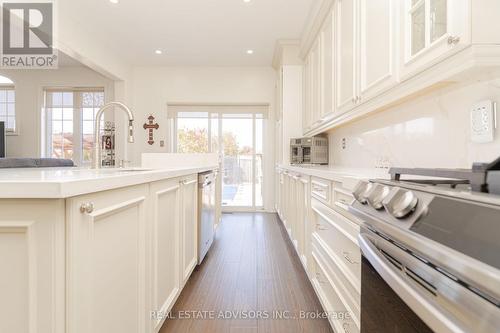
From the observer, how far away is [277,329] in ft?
5.17

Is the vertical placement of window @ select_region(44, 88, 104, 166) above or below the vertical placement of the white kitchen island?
above

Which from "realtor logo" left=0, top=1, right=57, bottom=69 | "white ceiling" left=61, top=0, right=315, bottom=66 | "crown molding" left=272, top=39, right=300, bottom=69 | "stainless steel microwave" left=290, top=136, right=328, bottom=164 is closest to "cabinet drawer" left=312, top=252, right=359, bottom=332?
"stainless steel microwave" left=290, top=136, right=328, bottom=164

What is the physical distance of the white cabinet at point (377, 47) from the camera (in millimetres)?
1439

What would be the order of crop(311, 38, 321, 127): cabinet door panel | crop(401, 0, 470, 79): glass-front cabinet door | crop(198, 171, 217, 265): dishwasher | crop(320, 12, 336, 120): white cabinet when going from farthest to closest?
crop(311, 38, 321, 127): cabinet door panel < crop(320, 12, 336, 120): white cabinet < crop(198, 171, 217, 265): dishwasher < crop(401, 0, 470, 79): glass-front cabinet door

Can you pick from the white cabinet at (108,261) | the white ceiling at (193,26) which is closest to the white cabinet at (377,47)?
the white cabinet at (108,261)

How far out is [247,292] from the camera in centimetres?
200

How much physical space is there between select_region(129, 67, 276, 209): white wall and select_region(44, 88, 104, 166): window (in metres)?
1.08

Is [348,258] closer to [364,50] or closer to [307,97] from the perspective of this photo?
[364,50]

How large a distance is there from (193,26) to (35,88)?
4001mm

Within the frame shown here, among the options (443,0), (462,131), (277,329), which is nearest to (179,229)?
(277,329)

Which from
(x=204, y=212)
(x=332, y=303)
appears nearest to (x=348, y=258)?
(x=332, y=303)

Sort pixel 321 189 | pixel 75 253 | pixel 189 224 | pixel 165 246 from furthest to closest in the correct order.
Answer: pixel 189 224 → pixel 321 189 → pixel 165 246 → pixel 75 253

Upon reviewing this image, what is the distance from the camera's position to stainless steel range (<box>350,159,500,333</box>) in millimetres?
353

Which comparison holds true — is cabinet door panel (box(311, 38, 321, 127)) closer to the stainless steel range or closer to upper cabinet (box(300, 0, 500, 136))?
upper cabinet (box(300, 0, 500, 136))
